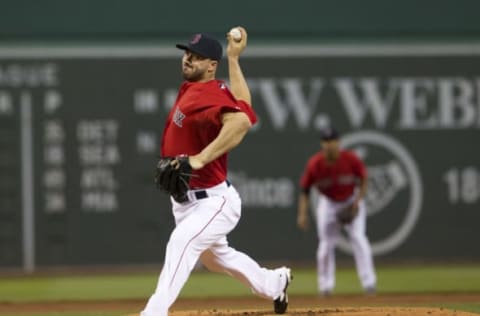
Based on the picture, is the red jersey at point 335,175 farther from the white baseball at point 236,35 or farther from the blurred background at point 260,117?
the white baseball at point 236,35

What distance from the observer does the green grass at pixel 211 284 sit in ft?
40.5

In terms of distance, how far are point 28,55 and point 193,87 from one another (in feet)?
25.6

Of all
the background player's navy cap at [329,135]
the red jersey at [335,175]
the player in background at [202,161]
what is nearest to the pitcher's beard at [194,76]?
the player in background at [202,161]

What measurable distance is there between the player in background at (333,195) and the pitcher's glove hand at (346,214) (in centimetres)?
1

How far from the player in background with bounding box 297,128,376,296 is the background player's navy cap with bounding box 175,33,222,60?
5.29 metres

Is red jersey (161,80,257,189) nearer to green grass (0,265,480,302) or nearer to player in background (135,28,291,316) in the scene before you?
player in background (135,28,291,316)

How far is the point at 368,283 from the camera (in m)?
12.0

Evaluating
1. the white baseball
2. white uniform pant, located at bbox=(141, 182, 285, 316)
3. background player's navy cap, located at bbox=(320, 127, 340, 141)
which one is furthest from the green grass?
the white baseball

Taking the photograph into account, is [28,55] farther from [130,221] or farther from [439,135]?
[439,135]

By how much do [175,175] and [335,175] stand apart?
5.87m

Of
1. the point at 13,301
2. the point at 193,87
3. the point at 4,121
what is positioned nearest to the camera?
the point at 193,87

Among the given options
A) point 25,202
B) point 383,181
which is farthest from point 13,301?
point 383,181

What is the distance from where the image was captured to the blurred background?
47.2ft

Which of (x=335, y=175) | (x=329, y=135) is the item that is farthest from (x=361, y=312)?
(x=335, y=175)
